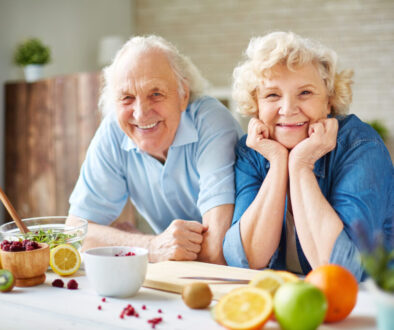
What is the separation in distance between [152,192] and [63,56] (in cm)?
360

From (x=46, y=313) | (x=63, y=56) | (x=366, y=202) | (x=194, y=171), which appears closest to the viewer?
(x=46, y=313)

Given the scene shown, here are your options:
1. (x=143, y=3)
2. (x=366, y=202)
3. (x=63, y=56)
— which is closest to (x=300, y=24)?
(x=143, y=3)

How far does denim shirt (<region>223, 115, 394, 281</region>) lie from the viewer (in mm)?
1268

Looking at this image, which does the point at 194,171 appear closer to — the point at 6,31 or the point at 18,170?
the point at 18,170

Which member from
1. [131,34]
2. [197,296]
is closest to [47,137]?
[131,34]

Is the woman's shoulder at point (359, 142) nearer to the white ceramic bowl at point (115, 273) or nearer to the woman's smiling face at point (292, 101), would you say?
the woman's smiling face at point (292, 101)

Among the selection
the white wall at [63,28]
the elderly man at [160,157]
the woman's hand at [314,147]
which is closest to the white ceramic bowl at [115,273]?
the elderly man at [160,157]

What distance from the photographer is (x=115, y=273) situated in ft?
3.30

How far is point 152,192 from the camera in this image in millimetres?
1915

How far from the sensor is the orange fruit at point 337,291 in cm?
84

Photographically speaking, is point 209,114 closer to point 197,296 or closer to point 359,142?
point 359,142

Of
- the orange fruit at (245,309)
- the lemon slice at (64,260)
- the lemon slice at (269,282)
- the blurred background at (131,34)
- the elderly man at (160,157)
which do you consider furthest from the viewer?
the blurred background at (131,34)

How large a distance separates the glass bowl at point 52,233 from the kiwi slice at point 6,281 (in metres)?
0.17

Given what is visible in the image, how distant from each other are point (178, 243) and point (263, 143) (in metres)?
0.43
